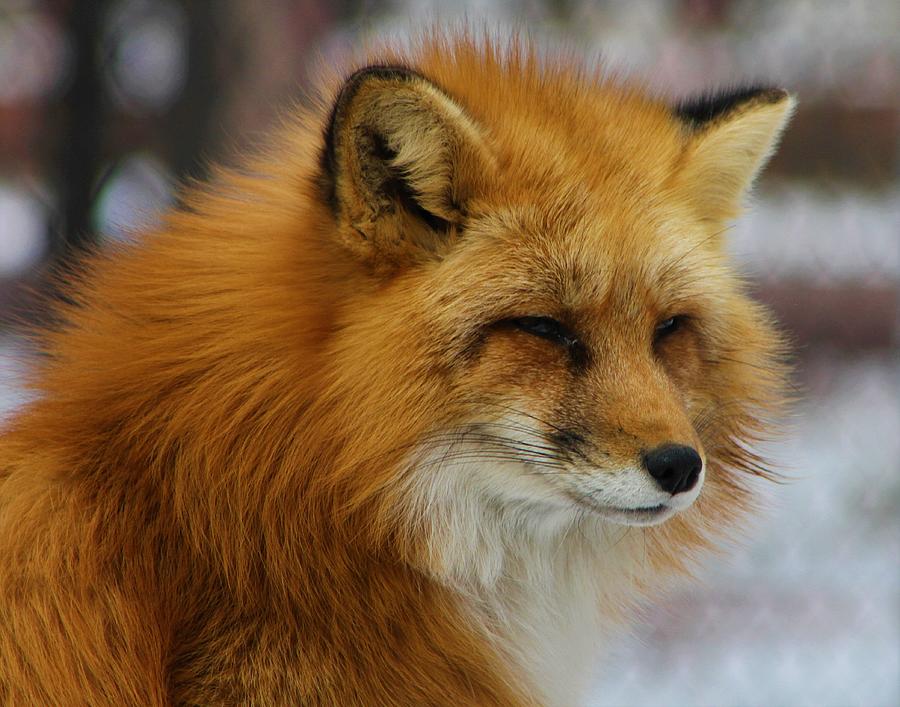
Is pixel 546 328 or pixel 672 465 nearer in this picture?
pixel 672 465

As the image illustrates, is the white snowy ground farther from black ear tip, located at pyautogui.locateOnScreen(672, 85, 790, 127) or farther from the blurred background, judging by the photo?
black ear tip, located at pyautogui.locateOnScreen(672, 85, 790, 127)

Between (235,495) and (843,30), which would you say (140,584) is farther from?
(843,30)

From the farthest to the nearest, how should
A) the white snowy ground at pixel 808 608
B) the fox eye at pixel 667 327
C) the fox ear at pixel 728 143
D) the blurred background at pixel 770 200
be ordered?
the white snowy ground at pixel 808 608, the blurred background at pixel 770 200, the fox ear at pixel 728 143, the fox eye at pixel 667 327

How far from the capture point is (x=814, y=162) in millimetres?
3793

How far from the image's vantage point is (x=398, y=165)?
5.31ft

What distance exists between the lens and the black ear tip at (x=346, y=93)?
151 cm

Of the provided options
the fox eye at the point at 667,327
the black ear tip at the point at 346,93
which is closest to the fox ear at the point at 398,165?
the black ear tip at the point at 346,93

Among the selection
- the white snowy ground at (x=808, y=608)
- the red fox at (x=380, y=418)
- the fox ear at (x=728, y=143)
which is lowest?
the white snowy ground at (x=808, y=608)

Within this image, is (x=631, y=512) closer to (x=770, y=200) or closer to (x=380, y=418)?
(x=380, y=418)

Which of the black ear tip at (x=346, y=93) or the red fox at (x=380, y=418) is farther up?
the black ear tip at (x=346, y=93)

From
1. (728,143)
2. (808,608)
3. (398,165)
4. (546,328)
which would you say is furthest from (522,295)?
(808,608)

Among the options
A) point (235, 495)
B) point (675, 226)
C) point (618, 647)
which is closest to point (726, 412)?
point (675, 226)

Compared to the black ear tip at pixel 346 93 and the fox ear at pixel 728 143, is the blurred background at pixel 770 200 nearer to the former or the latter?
the fox ear at pixel 728 143

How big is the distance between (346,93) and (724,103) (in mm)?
747
